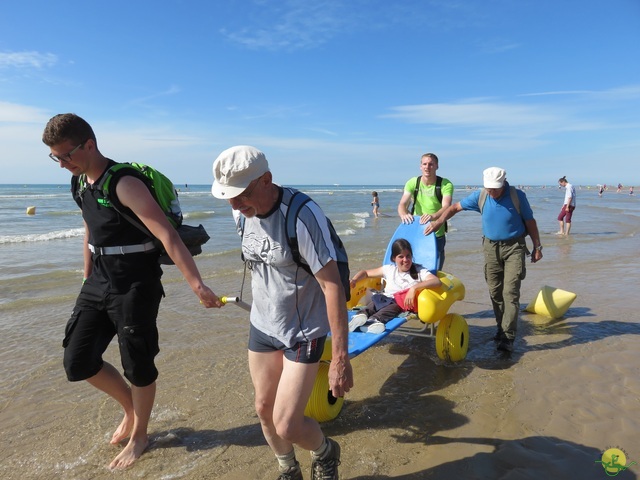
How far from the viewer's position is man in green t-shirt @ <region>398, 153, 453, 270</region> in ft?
18.6

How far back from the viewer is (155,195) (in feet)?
9.37

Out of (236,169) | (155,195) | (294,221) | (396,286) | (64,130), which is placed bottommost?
(396,286)

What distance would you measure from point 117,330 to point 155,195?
2.94 feet

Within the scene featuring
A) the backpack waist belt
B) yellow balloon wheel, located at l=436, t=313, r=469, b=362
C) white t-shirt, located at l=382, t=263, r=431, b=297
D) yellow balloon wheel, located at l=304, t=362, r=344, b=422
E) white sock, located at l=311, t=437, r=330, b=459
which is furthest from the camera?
white t-shirt, located at l=382, t=263, r=431, b=297

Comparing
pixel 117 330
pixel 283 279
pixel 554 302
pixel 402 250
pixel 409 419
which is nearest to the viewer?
pixel 283 279

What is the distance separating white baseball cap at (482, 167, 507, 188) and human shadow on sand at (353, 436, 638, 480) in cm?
258

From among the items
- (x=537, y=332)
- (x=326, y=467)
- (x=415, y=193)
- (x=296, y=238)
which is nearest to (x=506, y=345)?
(x=537, y=332)

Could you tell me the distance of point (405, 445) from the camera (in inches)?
126

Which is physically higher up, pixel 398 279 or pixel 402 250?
pixel 402 250

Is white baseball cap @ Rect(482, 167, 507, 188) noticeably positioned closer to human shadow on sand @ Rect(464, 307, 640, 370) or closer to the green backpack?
human shadow on sand @ Rect(464, 307, 640, 370)

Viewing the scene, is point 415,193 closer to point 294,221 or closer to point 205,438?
point 205,438

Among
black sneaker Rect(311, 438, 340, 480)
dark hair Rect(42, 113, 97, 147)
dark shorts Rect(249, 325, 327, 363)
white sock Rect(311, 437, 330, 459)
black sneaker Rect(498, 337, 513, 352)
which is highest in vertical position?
dark hair Rect(42, 113, 97, 147)

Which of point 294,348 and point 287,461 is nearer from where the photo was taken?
point 294,348

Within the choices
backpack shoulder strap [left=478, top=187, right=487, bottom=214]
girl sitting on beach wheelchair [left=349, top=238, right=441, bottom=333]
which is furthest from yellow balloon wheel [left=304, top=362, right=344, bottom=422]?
backpack shoulder strap [left=478, top=187, right=487, bottom=214]
